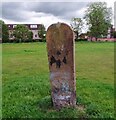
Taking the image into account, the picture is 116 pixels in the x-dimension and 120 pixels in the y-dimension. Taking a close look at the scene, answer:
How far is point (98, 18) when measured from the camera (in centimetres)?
8444

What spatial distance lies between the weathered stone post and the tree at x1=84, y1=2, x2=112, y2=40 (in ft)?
247

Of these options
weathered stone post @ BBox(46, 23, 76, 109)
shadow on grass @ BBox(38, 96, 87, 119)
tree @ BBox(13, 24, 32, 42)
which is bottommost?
shadow on grass @ BBox(38, 96, 87, 119)

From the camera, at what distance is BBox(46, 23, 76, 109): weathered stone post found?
7.34 meters

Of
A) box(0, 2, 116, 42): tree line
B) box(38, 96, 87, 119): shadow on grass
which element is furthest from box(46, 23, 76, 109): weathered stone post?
box(0, 2, 116, 42): tree line

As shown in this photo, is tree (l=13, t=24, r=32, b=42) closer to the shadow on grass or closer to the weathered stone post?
the shadow on grass

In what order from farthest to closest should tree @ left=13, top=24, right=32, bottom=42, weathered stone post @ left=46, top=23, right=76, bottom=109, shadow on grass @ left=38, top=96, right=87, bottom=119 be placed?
tree @ left=13, top=24, right=32, bottom=42 → weathered stone post @ left=46, top=23, right=76, bottom=109 → shadow on grass @ left=38, top=96, right=87, bottom=119

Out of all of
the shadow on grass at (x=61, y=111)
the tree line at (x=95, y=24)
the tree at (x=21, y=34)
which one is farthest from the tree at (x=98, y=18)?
the shadow on grass at (x=61, y=111)

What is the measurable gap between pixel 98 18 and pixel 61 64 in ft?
258

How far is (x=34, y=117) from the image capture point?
687 cm

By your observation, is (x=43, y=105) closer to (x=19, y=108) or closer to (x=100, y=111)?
(x=19, y=108)

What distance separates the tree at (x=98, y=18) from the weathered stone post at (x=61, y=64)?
75.4 meters

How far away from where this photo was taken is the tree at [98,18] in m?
82.6

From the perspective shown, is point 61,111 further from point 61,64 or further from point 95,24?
point 95,24

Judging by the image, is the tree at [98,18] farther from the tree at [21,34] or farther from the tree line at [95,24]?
the tree at [21,34]
